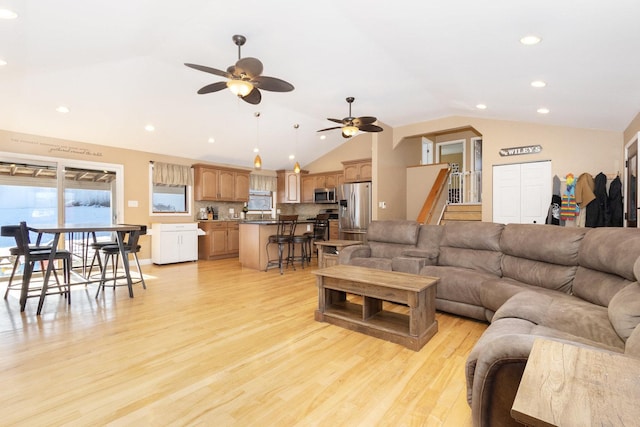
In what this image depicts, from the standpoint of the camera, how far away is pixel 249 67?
299 cm

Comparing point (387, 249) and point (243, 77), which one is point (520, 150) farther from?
point (243, 77)

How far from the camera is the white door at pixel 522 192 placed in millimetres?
5219

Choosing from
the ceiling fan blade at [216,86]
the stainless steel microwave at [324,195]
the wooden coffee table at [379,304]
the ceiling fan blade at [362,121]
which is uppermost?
the ceiling fan blade at [216,86]

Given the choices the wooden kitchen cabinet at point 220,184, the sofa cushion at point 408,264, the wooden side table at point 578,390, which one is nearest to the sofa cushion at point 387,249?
the sofa cushion at point 408,264

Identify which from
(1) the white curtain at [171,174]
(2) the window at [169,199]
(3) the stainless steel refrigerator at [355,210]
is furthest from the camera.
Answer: (3) the stainless steel refrigerator at [355,210]

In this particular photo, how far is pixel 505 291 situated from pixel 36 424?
11.4 feet

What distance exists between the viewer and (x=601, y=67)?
2.73 m

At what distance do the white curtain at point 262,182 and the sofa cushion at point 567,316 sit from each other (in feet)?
24.5

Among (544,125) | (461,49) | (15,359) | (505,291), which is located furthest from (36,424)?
(544,125)

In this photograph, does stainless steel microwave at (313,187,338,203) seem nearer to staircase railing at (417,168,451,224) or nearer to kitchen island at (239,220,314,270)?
kitchen island at (239,220,314,270)

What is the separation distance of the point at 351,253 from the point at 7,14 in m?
4.09

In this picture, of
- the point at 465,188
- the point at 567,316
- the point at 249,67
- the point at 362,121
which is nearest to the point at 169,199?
the point at 362,121

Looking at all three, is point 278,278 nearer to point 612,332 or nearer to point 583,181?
point 612,332

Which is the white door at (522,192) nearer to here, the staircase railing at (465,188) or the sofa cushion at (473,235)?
the staircase railing at (465,188)
